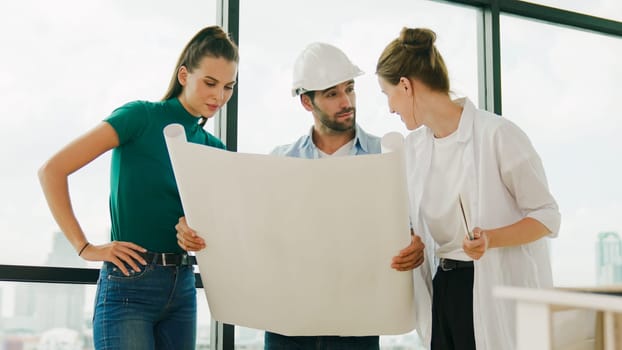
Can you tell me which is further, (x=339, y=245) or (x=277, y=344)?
(x=277, y=344)

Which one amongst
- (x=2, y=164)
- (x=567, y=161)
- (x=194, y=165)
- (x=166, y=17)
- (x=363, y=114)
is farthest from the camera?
(x=567, y=161)

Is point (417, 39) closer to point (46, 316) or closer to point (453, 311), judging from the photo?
point (453, 311)

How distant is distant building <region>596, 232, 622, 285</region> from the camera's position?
3264mm

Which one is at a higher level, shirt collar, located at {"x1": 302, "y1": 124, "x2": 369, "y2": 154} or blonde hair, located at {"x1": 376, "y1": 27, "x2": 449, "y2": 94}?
blonde hair, located at {"x1": 376, "y1": 27, "x2": 449, "y2": 94}

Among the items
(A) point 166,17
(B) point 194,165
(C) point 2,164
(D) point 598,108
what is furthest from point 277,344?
(D) point 598,108

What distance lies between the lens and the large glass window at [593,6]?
333 centimetres

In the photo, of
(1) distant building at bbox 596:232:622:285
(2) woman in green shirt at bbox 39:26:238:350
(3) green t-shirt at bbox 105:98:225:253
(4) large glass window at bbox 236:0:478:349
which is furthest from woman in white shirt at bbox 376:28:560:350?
(1) distant building at bbox 596:232:622:285

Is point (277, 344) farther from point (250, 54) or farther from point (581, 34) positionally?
point (581, 34)

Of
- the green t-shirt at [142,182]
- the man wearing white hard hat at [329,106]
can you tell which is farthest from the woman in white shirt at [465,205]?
the green t-shirt at [142,182]

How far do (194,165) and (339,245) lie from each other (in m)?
0.38

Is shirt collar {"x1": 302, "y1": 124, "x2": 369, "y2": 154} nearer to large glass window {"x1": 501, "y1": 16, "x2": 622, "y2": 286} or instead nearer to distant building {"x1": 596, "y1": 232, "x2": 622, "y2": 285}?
large glass window {"x1": 501, "y1": 16, "x2": 622, "y2": 286}

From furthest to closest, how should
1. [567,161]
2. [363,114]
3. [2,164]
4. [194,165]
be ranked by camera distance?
[567,161] < [363,114] < [2,164] < [194,165]

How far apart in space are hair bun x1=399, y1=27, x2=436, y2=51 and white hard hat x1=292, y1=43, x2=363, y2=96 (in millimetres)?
287

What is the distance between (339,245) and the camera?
1692 mm
